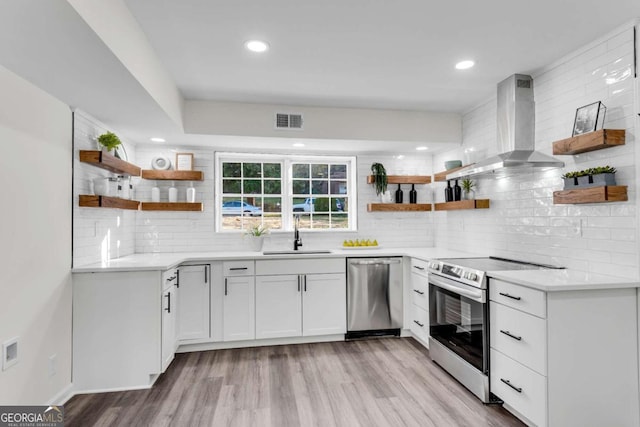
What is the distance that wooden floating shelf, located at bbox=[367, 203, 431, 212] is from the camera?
4531 millimetres

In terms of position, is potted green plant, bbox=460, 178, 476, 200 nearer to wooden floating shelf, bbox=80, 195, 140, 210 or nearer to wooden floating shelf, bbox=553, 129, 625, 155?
wooden floating shelf, bbox=553, 129, 625, 155

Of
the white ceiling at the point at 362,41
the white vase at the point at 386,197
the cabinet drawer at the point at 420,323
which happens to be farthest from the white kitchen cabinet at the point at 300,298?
the white ceiling at the point at 362,41

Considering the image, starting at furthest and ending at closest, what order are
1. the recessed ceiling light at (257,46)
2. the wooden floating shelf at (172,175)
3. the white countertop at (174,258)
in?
the wooden floating shelf at (172,175), the white countertop at (174,258), the recessed ceiling light at (257,46)

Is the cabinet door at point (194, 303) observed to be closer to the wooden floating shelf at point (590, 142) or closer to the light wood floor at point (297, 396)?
the light wood floor at point (297, 396)

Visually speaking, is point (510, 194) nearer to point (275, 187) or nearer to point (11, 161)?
point (275, 187)

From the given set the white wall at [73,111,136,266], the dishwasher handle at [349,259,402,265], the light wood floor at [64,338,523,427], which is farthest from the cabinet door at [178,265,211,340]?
the dishwasher handle at [349,259,402,265]

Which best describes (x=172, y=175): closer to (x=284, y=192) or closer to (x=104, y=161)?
(x=104, y=161)

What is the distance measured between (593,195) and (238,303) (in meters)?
3.10

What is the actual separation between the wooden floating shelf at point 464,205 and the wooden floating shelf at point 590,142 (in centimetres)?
104

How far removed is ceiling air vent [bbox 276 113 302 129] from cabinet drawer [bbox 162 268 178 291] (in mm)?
1762

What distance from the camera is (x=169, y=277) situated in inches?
124

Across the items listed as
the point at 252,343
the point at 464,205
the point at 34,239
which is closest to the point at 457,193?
the point at 464,205

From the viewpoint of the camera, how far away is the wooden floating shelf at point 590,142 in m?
2.24

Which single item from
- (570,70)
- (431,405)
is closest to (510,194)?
(570,70)
